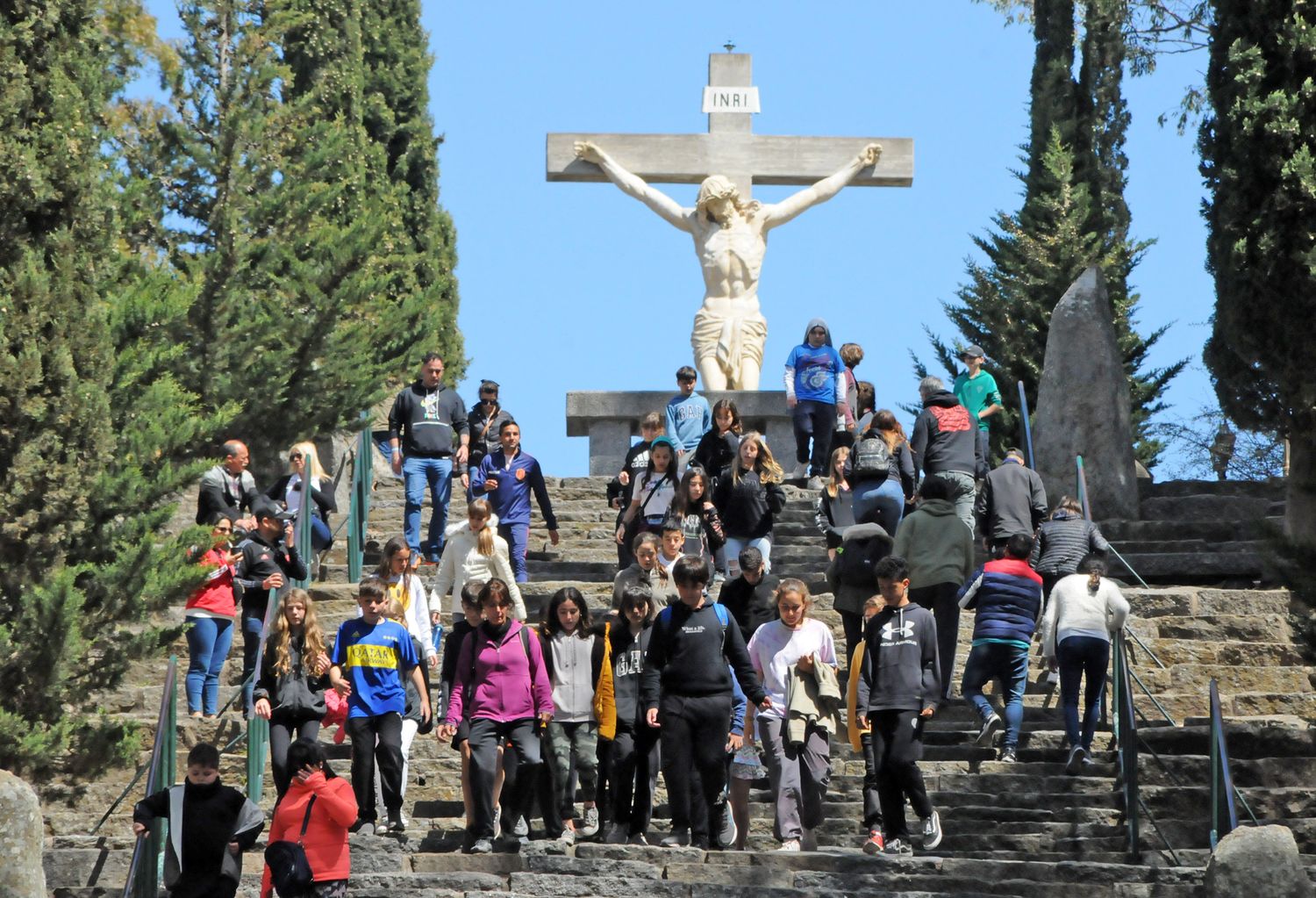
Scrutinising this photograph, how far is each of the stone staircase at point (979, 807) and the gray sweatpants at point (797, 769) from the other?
0.95ft

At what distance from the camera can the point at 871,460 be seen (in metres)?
16.2

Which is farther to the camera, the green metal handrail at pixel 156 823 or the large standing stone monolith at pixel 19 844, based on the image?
the green metal handrail at pixel 156 823

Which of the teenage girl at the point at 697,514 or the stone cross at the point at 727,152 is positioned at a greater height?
the stone cross at the point at 727,152

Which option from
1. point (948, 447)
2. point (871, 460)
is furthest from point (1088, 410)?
point (871, 460)

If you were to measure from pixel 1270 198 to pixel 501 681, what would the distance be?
675 centimetres

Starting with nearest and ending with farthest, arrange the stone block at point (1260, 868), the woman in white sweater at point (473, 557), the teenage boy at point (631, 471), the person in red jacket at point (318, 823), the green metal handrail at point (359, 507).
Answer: the stone block at point (1260, 868), the person in red jacket at point (318, 823), the woman in white sweater at point (473, 557), the teenage boy at point (631, 471), the green metal handrail at point (359, 507)

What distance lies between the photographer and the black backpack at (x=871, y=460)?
16250mm

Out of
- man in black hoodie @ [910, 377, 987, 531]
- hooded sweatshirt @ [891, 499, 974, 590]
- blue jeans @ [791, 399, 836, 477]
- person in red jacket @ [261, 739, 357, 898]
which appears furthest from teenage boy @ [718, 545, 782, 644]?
blue jeans @ [791, 399, 836, 477]

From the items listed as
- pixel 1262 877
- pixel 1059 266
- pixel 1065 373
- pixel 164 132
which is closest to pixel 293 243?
pixel 164 132

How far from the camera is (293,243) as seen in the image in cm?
2256

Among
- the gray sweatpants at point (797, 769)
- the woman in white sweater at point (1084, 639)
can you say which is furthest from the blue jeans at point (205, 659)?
the woman in white sweater at point (1084, 639)

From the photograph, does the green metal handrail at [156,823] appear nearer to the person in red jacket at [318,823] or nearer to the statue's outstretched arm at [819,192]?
the person in red jacket at [318,823]

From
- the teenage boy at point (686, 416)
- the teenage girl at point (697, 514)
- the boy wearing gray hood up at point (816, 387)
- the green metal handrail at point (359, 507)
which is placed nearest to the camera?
the teenage girl at point (697, 514)

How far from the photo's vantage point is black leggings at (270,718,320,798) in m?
12.8
